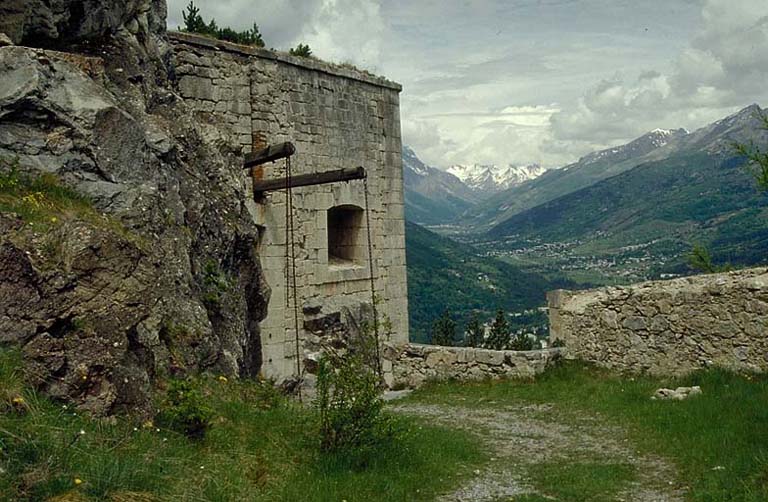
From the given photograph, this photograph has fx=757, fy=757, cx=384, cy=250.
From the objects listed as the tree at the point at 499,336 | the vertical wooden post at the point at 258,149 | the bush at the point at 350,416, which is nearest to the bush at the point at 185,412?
the bush at the point at 350,416

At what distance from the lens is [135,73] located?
8367 mm

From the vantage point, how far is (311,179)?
11805 mm

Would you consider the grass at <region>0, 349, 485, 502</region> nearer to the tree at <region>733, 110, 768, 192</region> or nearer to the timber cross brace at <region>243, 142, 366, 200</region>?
the timber cross brace at <region>243, 142, 366, 200</region>

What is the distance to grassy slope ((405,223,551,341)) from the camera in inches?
3920

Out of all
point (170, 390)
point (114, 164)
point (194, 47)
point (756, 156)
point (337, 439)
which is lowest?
point (337, 439)

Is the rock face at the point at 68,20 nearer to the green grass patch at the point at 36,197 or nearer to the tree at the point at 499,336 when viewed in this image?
the green grass patch at the point at 36,197

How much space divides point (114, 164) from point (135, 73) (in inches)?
87.5

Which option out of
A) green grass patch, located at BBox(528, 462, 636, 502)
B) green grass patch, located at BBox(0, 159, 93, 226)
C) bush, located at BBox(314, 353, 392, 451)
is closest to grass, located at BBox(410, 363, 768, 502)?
green grass patch, located at BBox(528, 462, 636, 502)

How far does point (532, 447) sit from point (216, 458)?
3.99 m

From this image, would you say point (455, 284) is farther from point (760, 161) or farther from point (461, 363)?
point (461, 363)

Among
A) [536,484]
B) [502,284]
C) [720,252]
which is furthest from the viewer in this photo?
[502,284]

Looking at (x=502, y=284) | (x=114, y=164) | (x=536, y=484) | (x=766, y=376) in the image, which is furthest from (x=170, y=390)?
(x=502, y=284)

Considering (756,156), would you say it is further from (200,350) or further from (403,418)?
(200,350)

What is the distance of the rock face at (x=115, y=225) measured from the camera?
5.12m
